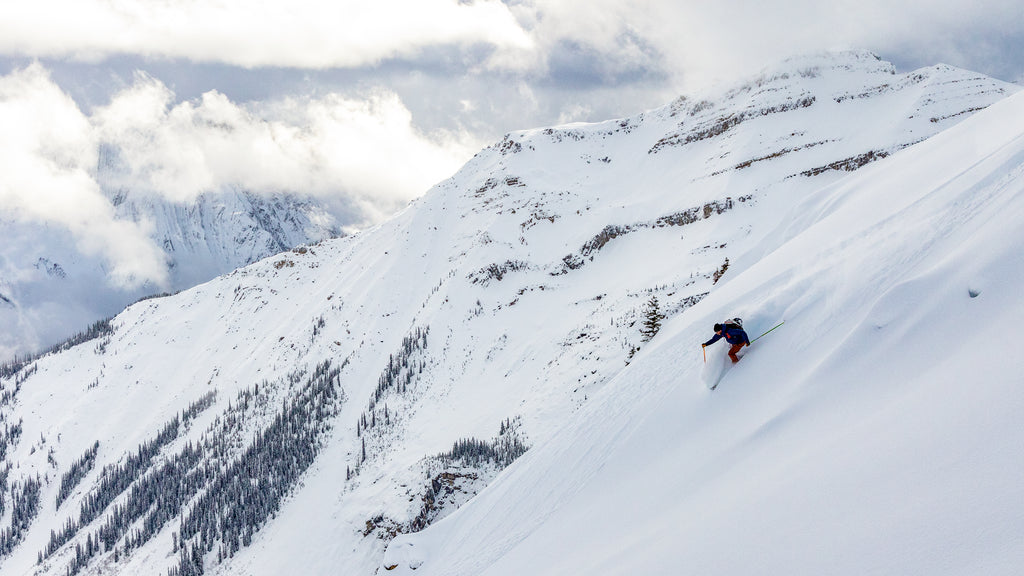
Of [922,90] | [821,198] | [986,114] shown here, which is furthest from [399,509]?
[922,90]

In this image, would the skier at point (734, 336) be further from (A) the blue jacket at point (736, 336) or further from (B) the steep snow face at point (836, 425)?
(B) the steep snow face at point (836, 425)

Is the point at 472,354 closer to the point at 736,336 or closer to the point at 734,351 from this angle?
the point at 734,351

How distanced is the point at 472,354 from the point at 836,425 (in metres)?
59.9

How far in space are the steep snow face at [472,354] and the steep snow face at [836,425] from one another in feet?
0.88

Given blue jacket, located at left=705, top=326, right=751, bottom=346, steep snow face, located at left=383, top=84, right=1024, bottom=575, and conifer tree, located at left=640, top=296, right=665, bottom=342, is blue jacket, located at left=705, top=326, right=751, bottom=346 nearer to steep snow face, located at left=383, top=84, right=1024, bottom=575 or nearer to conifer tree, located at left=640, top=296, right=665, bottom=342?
steep snow face, located at left=383, top=84, right=1024, bottom=575

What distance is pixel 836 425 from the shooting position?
807 centimetres

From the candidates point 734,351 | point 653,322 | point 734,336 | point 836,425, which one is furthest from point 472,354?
point 836,425

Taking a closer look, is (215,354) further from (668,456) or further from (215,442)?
(668,456)

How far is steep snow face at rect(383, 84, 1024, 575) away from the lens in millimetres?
5254

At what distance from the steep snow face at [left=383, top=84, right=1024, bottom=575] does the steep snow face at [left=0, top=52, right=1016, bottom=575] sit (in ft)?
0.88

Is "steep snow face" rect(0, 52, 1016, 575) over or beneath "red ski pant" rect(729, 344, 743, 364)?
over

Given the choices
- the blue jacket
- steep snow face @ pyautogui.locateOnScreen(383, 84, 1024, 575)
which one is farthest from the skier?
steep snow face @ pyautogui.locateOnScreen(383, 84, 1024, 575)

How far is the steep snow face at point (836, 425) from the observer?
17.2 ft

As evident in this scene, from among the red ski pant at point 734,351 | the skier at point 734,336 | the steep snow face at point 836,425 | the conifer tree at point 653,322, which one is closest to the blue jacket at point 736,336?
the skier at point 734,336
